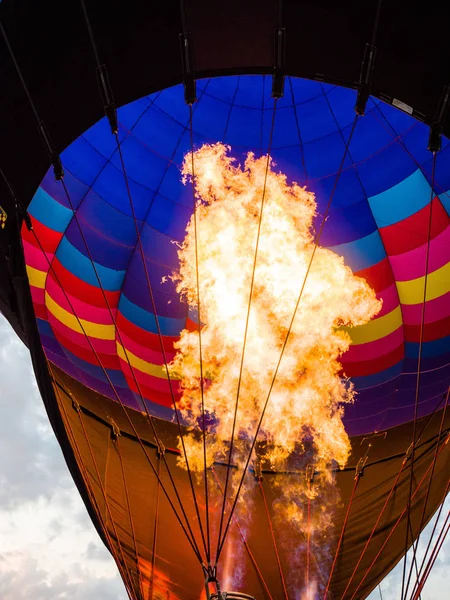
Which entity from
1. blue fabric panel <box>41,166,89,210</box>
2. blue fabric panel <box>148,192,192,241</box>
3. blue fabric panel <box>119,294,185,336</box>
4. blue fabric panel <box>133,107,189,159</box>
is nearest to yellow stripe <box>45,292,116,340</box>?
blue fabric panel <box>119,294,185,336</box>

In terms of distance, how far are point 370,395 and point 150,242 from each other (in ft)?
8.44

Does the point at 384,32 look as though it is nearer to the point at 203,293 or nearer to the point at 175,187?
the point at 175,187

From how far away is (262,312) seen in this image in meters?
6.25

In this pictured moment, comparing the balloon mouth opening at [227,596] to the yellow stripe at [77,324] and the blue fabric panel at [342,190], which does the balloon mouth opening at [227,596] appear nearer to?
the yellow stripe at [77,324]

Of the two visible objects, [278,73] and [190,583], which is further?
[190,583]

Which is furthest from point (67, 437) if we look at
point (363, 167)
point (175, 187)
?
point (363, 167)

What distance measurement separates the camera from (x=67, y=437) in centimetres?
492

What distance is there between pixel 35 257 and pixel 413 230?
11.1 ft

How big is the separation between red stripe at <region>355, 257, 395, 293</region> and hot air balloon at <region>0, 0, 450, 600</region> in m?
0.01

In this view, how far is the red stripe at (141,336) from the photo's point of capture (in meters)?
6.21

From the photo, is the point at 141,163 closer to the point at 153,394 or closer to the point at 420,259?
the point at 153,394

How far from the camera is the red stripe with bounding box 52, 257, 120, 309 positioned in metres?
5.93

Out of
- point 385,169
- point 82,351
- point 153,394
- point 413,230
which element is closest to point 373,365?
point 413,230

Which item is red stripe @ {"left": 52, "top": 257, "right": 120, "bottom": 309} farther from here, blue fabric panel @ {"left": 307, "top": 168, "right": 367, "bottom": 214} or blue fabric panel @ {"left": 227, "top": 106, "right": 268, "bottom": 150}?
blue fabric panel @ {"left": 307, "top": 168, "right": 367, "bottom": 214}
